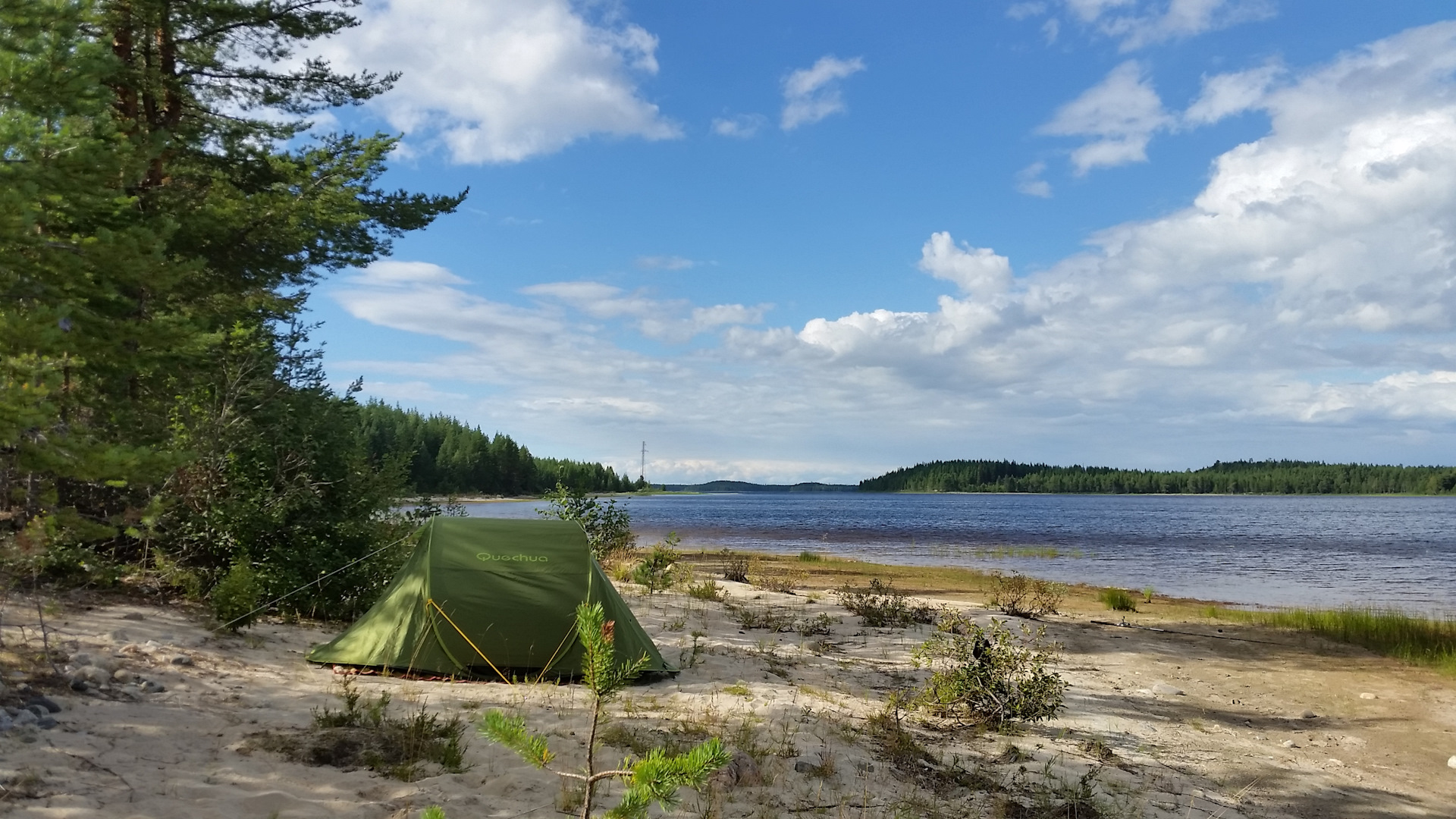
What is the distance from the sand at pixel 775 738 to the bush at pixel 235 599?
13.5 inches

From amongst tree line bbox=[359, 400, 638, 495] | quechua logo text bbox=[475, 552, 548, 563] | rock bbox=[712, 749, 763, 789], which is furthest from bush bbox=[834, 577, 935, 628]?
tree line bbox=[359, 400, 638, 495]

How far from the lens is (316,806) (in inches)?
199

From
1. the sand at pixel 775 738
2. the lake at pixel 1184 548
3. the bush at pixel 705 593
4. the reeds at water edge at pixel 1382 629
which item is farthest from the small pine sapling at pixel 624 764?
the lake at pixel 1184 548

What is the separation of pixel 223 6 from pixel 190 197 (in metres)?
3.05

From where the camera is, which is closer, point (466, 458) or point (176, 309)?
point (176, 309)

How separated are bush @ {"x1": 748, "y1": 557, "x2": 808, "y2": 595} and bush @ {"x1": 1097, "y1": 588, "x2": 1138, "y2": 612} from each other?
710cm

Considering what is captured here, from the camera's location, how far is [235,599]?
9.32 meters

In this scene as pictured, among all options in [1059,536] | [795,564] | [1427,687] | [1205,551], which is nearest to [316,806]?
[1427,687]

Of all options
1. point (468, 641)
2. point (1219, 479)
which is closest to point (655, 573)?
point (468, 641)

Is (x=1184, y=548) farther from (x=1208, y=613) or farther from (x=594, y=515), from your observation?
(x=594, y=515)

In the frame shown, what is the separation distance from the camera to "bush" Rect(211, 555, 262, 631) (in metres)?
9.31

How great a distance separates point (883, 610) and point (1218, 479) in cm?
17927

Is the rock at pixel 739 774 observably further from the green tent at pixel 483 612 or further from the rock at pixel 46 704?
the rock at pixel 46 704

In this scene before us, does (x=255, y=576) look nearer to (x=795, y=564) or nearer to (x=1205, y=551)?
(x=795, y=564)
